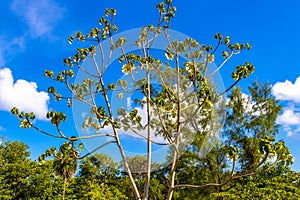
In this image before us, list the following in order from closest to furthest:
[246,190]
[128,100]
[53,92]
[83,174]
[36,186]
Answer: [128,100]
[53,92]
[246,190]
[36,186]
[83,174]

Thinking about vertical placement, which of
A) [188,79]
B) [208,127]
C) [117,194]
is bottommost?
[208,127]

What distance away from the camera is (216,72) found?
5.61 m

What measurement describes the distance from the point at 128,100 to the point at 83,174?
45.8 ft

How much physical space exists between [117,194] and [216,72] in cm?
1230

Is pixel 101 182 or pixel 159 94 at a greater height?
pixel 101 182

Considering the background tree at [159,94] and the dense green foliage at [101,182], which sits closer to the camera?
the background tree at [159,94]

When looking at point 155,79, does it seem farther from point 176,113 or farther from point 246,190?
point 246,190

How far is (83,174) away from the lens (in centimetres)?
1817

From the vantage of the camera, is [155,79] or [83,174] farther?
[83,174]

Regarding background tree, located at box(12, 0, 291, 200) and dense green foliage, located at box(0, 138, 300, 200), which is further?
dense green foliage, located at box(0, 138, 300, 200)

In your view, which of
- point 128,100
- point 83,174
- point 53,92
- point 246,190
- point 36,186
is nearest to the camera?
point 128,100

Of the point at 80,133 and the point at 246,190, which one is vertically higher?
the point at 246,190

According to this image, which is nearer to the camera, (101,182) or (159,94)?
(159,94)

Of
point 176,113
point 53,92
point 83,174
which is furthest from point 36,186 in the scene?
point 176,113
